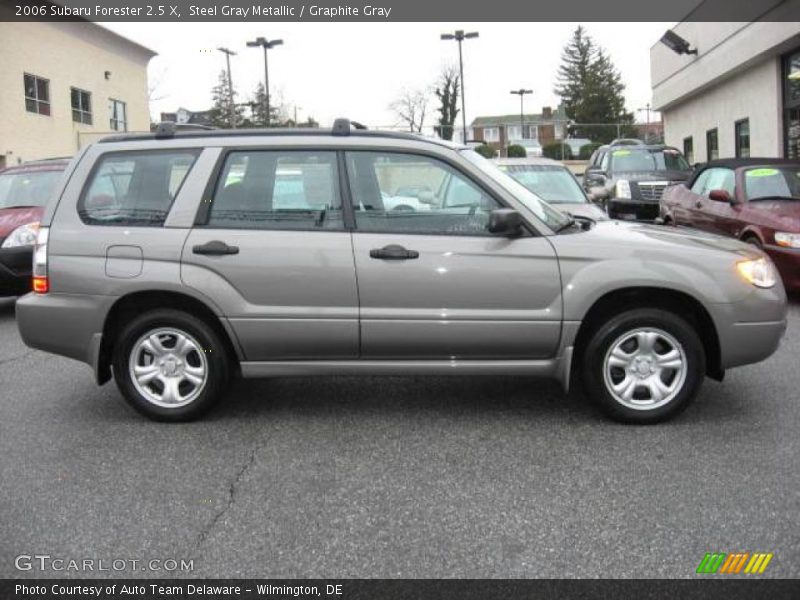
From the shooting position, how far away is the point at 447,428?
475cm

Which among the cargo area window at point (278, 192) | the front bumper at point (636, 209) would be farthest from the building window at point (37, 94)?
the cargo area window at point (278, 192)

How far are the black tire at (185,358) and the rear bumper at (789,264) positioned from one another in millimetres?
6161

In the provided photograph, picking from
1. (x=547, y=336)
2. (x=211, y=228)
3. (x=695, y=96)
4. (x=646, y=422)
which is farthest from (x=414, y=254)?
(x=695, y=96)

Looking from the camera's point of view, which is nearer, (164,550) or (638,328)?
(164,550)

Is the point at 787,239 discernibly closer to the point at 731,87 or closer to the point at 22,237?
the point at 22,237

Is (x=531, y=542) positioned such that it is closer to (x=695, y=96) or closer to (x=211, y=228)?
(x=211, y=228)

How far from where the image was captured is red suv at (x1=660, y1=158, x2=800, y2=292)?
27.3 ft

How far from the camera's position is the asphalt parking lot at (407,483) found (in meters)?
3.18

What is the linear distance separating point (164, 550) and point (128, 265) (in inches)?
81.9

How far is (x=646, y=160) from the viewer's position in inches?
656

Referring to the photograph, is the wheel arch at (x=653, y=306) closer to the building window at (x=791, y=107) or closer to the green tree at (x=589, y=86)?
the building window at (x=791, y=107)

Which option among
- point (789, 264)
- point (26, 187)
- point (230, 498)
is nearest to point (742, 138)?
point (789, 264)

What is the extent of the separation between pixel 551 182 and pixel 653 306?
6014 millimetres

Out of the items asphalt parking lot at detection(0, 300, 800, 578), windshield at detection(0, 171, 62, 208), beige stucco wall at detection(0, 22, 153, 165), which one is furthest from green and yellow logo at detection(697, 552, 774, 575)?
beige stucco wall at detection(0, 22, 153, 165)
